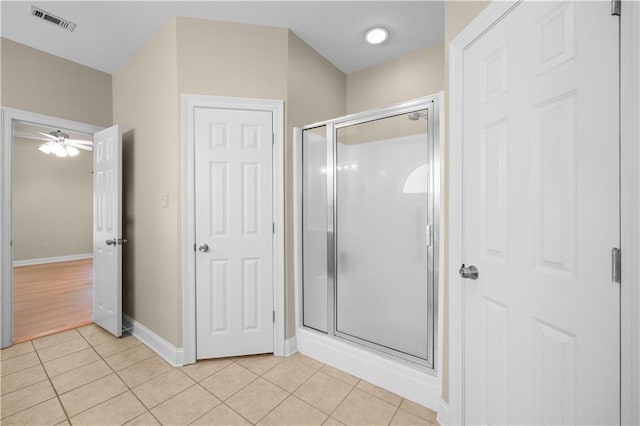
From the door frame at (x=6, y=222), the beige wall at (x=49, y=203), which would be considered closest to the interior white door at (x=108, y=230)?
the door frame at (x=6, y=222)

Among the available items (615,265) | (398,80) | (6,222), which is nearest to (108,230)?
(6,222)

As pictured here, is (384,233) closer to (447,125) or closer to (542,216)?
(447,125)

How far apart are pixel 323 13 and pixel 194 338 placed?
2.77 meters

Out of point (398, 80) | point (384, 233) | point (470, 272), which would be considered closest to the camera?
point (470, 272)

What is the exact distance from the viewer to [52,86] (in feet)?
8.98

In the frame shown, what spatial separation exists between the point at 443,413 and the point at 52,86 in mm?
4227

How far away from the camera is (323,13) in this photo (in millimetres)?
2191

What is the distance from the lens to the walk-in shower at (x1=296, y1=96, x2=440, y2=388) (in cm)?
184

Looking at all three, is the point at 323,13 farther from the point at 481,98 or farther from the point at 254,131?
the point at 481,98

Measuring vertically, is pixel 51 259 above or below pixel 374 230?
below

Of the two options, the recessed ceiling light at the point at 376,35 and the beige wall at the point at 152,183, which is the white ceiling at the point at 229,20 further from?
the beige wall at the point at 152,183

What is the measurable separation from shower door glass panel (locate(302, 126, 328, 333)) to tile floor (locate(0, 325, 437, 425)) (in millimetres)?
410

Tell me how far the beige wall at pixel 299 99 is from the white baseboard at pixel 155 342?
0.87 meters

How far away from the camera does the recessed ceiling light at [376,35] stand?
2.40m
